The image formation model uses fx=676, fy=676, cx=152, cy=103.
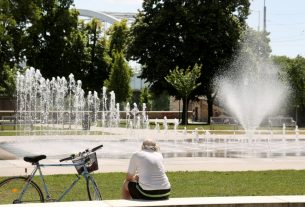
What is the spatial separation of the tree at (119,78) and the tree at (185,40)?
998 centimetres

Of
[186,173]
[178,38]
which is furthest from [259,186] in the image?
[178,38]

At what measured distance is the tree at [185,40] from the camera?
2094 inches

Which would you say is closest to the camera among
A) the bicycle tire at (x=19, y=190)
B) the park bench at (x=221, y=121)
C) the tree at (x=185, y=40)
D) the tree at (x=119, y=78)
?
the bicycle tire at (x=19, y=190)

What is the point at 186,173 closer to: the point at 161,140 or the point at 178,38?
the point at 161,140

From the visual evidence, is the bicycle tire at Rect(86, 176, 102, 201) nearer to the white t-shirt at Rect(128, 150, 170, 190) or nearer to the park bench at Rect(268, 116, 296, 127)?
the white t-shirt at Rect(128, 150, 170, 190)

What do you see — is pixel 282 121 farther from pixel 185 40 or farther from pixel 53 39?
pixel 53 39

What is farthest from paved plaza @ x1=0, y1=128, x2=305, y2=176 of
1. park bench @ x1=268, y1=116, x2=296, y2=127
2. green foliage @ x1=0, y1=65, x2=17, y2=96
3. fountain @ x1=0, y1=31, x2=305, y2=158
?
green foliage @ x1=0, y1=65, x2=17, y2=96

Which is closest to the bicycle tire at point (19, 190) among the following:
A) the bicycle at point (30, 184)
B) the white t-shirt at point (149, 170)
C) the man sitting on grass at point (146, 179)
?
the bicycle at point (30, 184)

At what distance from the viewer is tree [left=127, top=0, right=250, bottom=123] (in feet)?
174

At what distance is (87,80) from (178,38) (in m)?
15.1

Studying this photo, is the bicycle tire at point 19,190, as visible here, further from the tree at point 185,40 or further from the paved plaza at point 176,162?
the tree at point 185,40

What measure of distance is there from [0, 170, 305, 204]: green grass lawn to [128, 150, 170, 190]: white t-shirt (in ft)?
9.03

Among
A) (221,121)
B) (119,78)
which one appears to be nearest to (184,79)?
(221,121)

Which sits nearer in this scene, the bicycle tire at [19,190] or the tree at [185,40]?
the bicycle tire at [19,190]
